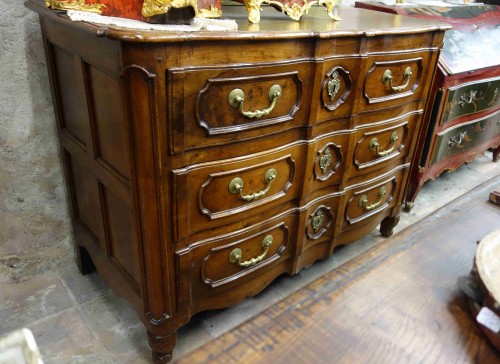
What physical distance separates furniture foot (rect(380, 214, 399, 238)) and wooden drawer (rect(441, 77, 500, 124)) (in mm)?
532

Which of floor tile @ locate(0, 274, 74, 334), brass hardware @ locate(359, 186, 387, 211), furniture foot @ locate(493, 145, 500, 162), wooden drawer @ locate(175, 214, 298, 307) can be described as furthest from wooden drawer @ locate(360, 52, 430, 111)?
furniture foot @ locate(493, 145, 500, 162)

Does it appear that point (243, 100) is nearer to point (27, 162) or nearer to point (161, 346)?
point (161, 346)

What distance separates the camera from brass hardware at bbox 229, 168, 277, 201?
114 cm

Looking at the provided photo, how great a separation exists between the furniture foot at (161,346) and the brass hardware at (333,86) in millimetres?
874

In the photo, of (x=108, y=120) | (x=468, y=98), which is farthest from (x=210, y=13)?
(x=468, y=98)

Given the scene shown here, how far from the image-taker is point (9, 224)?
147cm

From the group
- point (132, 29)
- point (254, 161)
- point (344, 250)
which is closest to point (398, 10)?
point (344, 250)

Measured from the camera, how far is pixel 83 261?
160 cm

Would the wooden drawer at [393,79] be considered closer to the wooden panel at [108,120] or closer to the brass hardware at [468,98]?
the brass hardware at [468,98]

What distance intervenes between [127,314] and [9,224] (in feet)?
1.77

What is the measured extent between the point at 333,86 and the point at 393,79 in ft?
1.11

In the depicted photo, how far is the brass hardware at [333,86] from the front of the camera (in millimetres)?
1241

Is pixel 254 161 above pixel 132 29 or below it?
below

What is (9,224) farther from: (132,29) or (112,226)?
(132,29)
